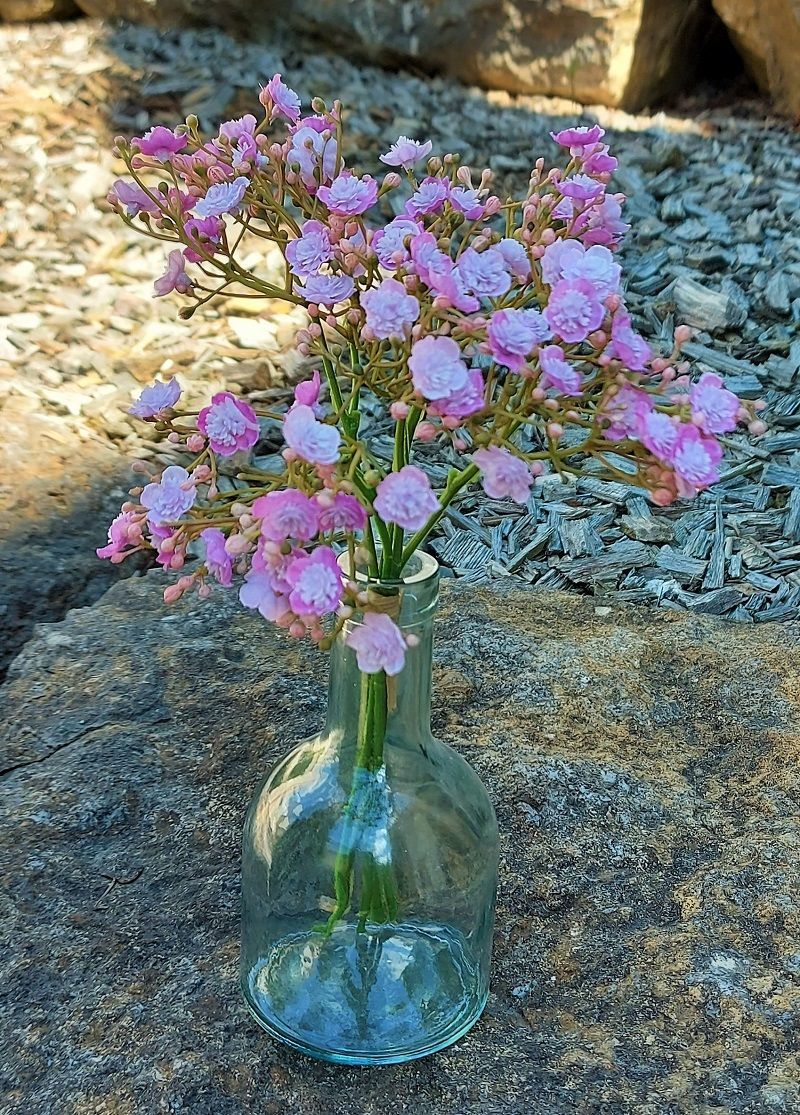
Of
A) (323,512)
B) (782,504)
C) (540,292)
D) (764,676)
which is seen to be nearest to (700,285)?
(782,504)

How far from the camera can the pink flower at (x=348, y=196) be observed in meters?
0.77

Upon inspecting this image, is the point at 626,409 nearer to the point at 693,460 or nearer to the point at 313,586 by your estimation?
the point at 693,460

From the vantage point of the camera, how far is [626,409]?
0.75m

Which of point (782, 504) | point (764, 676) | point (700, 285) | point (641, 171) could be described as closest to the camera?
point (764, 676)

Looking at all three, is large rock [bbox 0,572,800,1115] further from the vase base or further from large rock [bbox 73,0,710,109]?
large rock [bbox 73,0,710,109]

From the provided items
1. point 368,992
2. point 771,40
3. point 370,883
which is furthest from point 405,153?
point 771,40

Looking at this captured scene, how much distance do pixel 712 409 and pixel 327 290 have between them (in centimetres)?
24

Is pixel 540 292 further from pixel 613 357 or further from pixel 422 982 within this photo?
pixel 422 982

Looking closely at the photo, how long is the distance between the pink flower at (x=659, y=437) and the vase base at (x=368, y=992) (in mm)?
506

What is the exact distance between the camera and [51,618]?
1794mm

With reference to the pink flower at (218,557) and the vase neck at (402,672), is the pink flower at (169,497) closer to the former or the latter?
the pink flower at (218,557)

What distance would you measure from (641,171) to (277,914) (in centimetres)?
250

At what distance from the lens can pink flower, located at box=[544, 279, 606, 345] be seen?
708 mm

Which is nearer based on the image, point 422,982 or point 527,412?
point 527,412
